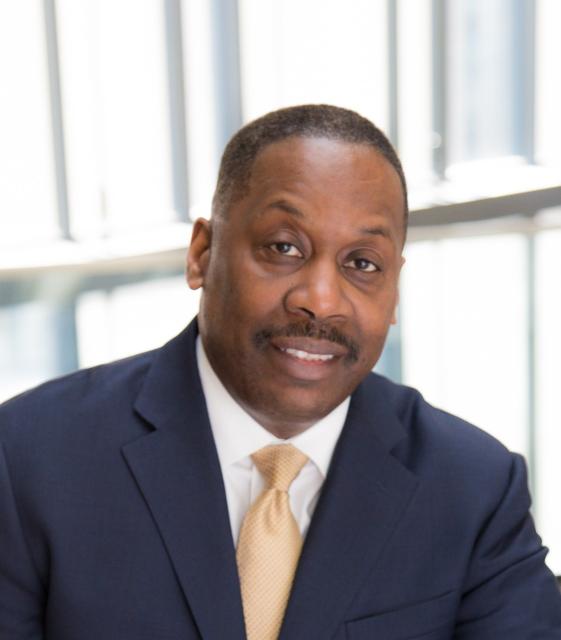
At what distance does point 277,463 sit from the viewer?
1217mm

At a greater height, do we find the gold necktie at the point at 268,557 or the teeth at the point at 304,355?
the teeth at the point at 304,355

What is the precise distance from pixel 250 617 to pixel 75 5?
83.2 inches

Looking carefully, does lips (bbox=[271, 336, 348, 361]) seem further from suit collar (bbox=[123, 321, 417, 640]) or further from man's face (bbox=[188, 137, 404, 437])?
suit collar (bbox=[123, 321, 417, 640])

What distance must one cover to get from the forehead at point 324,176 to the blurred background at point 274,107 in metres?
1.79

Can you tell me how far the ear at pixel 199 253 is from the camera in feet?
4.03

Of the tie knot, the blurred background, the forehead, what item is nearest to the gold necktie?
the tie knot

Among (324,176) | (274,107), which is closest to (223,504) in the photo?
(324,176)

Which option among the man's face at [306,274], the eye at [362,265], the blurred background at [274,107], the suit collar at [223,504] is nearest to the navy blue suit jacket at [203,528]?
the suit collar at [223,504]

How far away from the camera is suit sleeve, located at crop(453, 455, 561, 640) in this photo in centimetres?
121

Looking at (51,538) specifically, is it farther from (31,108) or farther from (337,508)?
(31,108)

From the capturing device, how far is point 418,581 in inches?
47.1

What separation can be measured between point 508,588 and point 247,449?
36 cm

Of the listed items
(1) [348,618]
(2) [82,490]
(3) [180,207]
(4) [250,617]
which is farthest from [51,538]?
(3) [180,207]

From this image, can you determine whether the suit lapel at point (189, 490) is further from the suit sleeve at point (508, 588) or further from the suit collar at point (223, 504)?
the suit sleeve at point (508, 588)
